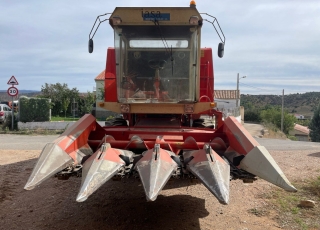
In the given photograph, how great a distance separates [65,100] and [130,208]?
2844 centimetres

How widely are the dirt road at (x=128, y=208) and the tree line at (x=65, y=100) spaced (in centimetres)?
2569

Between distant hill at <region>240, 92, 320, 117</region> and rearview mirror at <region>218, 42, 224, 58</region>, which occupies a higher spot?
rearview mirror at <region>218, 42, 224, 58</region>

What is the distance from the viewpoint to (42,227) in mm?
4688

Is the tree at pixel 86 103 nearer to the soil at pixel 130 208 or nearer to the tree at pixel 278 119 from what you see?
the tree at pixel 278 119

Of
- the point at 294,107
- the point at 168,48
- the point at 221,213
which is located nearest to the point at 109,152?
the point at 221,213

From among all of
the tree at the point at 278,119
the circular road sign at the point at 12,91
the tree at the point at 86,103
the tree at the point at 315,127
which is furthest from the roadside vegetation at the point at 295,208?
the tree at the point at 278,119

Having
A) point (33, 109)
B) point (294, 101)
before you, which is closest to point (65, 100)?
point (33, 109)

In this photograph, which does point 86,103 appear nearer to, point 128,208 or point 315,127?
point 315,127

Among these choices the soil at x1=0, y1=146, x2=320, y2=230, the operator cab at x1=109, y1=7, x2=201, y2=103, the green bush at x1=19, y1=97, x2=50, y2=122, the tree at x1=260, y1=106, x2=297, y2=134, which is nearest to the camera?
the soil at x1=0, y1=146, x2=320, y2=230

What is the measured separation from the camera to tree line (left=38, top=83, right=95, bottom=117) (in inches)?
1271

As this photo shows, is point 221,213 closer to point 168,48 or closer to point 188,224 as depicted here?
point 188,224

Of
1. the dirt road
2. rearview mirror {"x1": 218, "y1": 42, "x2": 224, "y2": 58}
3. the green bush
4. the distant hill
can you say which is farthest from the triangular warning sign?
the distant hill

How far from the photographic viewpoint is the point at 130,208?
17.4 ft

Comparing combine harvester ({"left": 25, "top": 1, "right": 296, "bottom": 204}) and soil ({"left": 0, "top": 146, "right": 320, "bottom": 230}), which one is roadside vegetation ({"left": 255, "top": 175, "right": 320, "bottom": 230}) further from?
combine harvester ({"left": 25, "top": 1, "right": 296, "bottom": 204})
